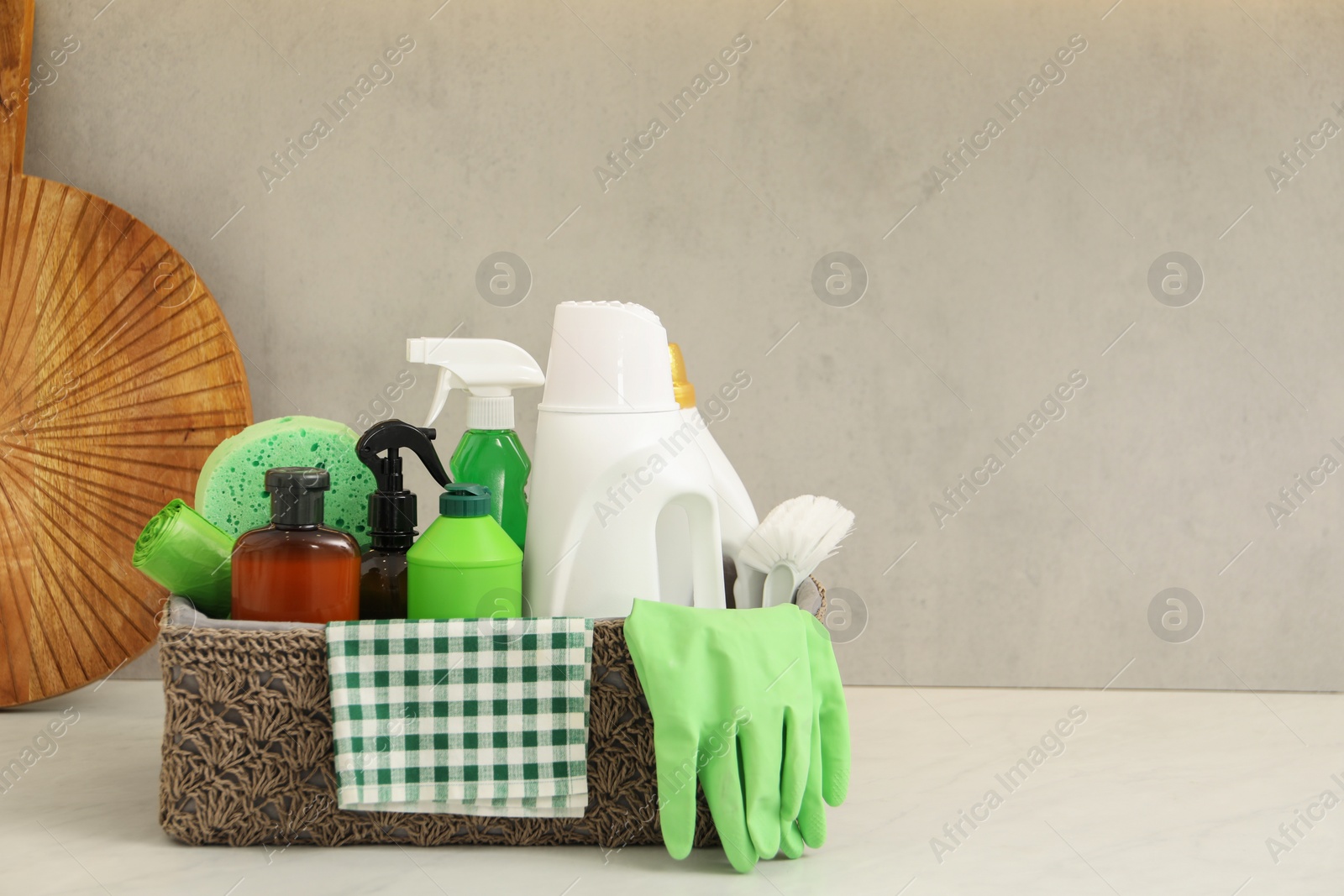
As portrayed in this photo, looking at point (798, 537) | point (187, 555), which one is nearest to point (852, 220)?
point (798, 537)

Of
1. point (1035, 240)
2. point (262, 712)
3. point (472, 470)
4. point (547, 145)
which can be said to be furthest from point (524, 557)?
point (1035, 240)

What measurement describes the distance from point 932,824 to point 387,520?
1.30ft

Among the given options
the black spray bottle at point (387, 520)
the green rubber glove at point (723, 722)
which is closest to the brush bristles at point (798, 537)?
the green rubber glove at point (723, 722)

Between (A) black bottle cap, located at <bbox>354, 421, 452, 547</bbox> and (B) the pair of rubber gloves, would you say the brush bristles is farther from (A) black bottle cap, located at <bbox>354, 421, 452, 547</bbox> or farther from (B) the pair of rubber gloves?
(A) black bottle cap, located at <bbox>354, 421, 452, 547</bbox>

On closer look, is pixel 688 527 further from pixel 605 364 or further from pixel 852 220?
pixel 852 220

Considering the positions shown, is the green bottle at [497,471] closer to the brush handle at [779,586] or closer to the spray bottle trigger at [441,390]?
the spray bottle trigger at [441,390]

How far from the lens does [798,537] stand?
2.24 feet

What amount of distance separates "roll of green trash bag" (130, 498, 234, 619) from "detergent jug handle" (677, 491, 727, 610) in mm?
277

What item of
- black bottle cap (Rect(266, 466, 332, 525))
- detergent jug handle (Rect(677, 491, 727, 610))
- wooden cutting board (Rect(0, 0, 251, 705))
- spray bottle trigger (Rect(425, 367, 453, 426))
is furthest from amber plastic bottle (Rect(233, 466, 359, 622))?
wooden cutting board (Rect(0, 0, 251, 705))

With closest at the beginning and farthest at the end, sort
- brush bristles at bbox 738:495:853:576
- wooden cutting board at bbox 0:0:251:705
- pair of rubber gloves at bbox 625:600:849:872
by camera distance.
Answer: pair of rubber gloves at bbox 625:600:849:872, brush bristles at bbox 738:495:853:576, wooden cutting board at bbox 0:0:251:705

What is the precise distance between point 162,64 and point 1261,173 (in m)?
1.02

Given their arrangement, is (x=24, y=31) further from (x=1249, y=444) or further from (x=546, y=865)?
(x=1249, y=444)

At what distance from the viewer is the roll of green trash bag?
62 cm

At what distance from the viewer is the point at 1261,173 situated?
99 cm
